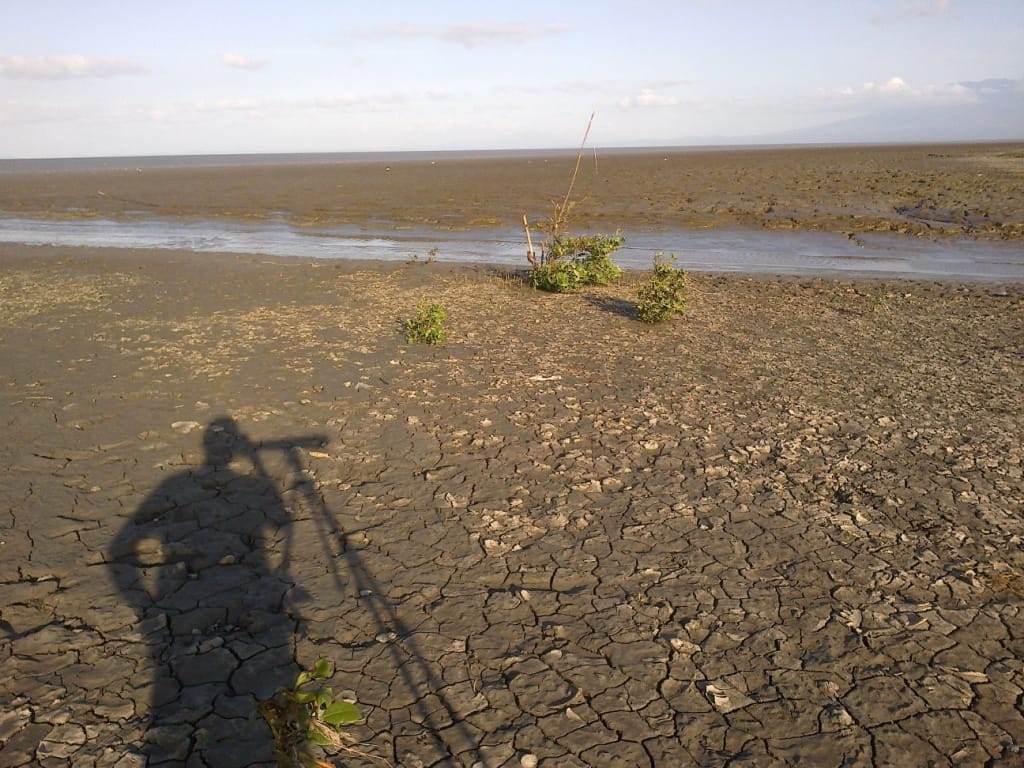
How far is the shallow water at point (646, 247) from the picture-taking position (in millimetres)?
13477

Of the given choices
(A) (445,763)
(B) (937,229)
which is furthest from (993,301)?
(A) (445,763)

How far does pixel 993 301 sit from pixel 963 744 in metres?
8.85

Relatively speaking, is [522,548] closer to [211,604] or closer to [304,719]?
[211,604]

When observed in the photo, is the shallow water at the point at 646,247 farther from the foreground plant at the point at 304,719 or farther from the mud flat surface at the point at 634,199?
the foreground plant at the point at 304,719

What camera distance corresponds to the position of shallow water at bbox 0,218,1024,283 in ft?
44.2

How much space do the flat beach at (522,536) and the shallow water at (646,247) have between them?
14.6 feet

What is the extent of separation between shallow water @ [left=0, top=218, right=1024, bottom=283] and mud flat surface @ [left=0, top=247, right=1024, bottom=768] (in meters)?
5.77

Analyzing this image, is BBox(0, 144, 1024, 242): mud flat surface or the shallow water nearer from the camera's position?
the shallow water

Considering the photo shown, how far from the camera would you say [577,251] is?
11094 millimetres

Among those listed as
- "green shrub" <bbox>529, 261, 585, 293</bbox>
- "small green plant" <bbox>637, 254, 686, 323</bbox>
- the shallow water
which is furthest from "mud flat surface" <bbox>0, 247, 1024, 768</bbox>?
the shallow water

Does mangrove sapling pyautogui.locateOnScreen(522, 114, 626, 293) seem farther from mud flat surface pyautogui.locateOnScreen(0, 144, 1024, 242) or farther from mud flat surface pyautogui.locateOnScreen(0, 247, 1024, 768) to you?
mud flat surface pyautogui.locateOnScreen(0, 144, 1024, 242)

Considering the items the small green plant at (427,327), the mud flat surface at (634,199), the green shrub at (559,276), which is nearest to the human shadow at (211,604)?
the small green plant at (427,327)

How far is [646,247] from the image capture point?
54.5ft

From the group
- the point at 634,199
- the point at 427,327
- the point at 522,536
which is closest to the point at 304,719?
the point at 522,536
